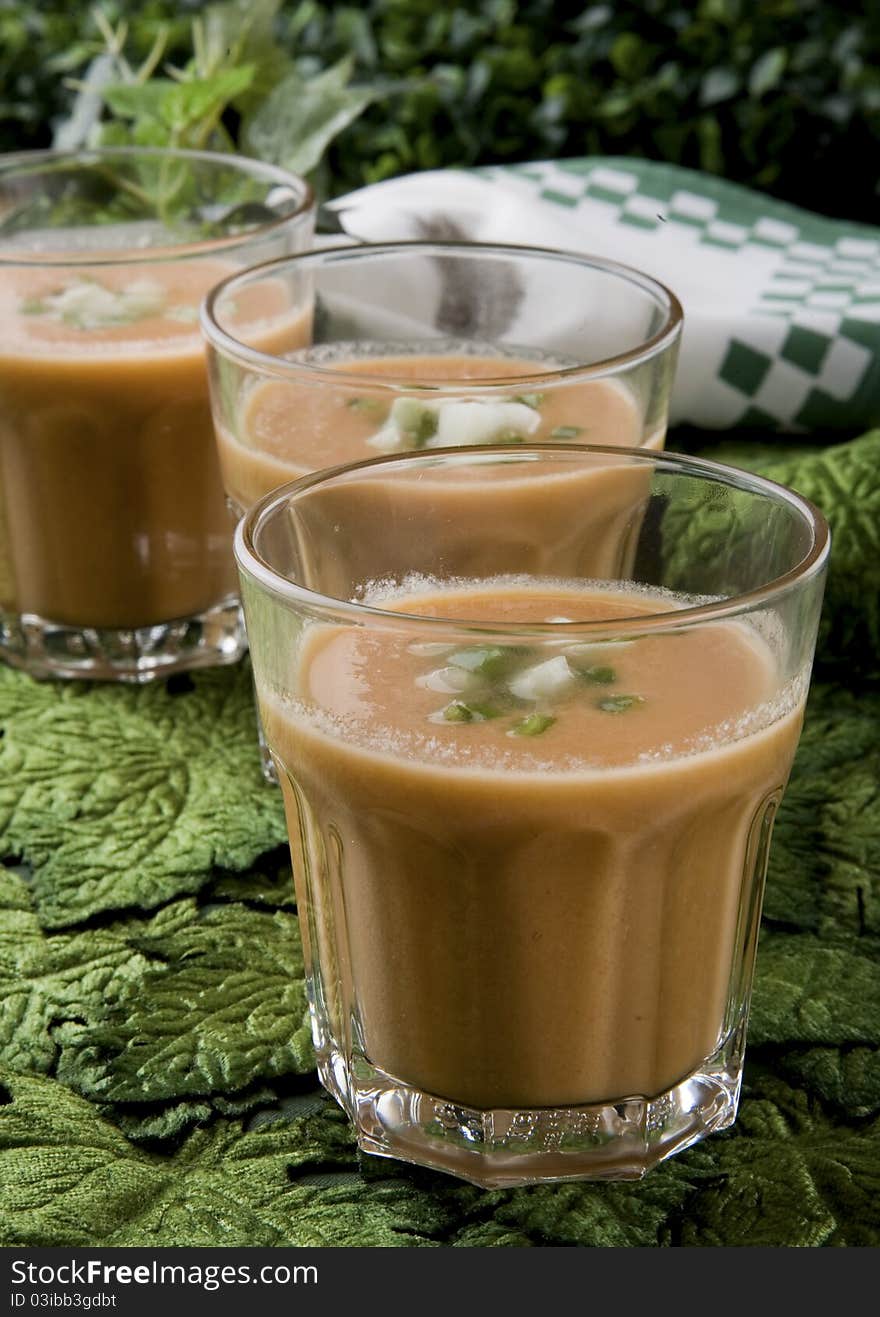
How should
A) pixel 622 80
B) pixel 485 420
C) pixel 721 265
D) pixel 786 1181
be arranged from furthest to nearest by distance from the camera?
1. pixel 622 80
2. pixel 721 265
3. pixel 485 420
4. pixel 786 1181

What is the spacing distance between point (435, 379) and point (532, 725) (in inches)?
21.2

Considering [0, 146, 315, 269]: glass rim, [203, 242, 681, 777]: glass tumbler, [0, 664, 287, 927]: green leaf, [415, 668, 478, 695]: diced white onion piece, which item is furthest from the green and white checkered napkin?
[415, 668, 478, 695]: diced white onion piece

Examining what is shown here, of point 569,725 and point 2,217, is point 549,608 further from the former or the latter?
point 2,217

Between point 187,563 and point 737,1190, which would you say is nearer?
point 737,1190

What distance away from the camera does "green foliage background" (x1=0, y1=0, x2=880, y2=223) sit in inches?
114

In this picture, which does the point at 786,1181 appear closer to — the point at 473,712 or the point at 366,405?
the point at 473,712

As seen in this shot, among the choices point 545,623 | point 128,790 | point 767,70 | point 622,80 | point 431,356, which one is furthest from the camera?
point 622,80

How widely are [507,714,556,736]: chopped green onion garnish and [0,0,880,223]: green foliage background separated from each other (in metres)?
2.24

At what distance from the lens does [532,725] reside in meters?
0.81

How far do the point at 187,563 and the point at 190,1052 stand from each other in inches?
24.0

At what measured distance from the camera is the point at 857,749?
1.33 metres

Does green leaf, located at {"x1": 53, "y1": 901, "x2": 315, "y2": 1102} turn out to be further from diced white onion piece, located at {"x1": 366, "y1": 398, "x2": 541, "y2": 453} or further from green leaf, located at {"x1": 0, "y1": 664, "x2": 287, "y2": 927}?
diced white onion piece, located at {"x1": 366, "y1": 398, "x2": 541, "y2": 453}

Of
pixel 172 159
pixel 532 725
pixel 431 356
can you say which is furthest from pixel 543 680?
pixel 172 159

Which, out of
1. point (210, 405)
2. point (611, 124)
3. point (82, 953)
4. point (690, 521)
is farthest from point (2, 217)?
point (611, 124)
